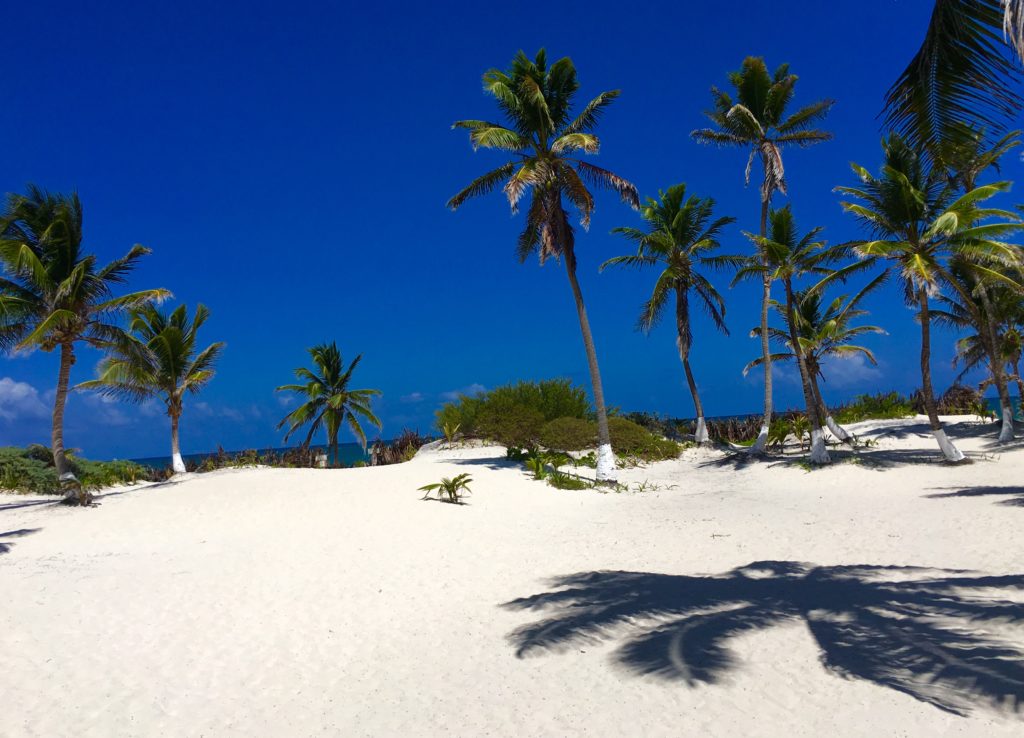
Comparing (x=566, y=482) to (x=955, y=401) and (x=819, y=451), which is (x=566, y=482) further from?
(x=955, y=401)

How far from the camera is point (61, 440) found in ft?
48.3

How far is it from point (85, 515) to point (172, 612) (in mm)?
8467

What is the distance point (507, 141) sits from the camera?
55.8 feet

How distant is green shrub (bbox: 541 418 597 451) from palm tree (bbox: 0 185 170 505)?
13.9 m

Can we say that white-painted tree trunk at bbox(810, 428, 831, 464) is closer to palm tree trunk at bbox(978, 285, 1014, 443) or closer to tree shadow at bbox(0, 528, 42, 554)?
palm tree trunk at bbox(978, 285, 1014, 443)

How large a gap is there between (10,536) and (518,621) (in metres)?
11.3

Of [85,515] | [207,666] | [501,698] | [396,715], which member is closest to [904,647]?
[501,698]

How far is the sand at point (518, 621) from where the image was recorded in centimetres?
430

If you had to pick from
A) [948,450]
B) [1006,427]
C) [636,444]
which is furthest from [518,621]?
[1006,427]

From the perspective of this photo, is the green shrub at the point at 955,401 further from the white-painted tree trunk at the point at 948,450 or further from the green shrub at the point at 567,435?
the green shrub at the point at 567,435

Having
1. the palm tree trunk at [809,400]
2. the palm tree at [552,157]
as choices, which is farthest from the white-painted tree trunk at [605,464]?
the palm tree trunk at [809,400]

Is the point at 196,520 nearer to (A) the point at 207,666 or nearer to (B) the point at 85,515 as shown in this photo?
(B) the point at 85,515

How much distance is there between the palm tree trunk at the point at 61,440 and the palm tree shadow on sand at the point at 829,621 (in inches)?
513

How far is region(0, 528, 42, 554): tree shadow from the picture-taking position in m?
10.0
